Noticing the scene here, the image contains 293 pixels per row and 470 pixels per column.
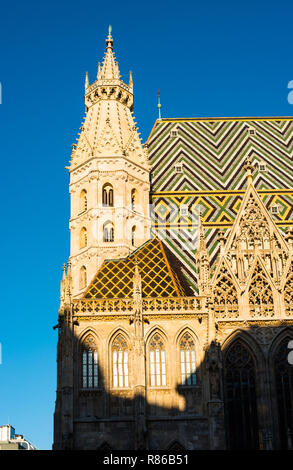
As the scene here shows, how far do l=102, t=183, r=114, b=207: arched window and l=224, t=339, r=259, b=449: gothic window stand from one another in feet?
34.9

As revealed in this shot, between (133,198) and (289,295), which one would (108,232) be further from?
(289,295)

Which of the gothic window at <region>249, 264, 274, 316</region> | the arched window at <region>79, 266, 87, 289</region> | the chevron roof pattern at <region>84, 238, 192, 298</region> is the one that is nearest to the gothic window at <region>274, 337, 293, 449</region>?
the gothic window at <region>249, 264, 274, 316</region>

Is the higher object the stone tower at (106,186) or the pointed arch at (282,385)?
the stone tower at (106,186)

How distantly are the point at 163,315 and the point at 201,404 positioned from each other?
3937 millimetres

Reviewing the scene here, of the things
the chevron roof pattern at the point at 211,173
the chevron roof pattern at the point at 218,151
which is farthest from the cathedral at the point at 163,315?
the chevron roof pattern at the point at 218,151

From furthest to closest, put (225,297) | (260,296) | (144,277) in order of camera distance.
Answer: (144,277) → (260,296) → (225,297)

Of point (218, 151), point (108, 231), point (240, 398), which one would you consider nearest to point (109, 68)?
point (218, 151)

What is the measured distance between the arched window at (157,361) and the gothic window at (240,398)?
8.63 ft

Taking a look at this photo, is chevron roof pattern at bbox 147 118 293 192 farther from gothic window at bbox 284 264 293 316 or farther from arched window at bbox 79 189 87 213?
gothic window at bbox 284 264 293 316

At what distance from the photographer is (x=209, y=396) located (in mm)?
30516

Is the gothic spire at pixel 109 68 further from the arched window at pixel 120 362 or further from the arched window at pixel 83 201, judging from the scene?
the arched window at pixel 120 362

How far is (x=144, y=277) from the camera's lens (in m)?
34.5

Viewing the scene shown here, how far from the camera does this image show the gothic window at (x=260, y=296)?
3278 cm
